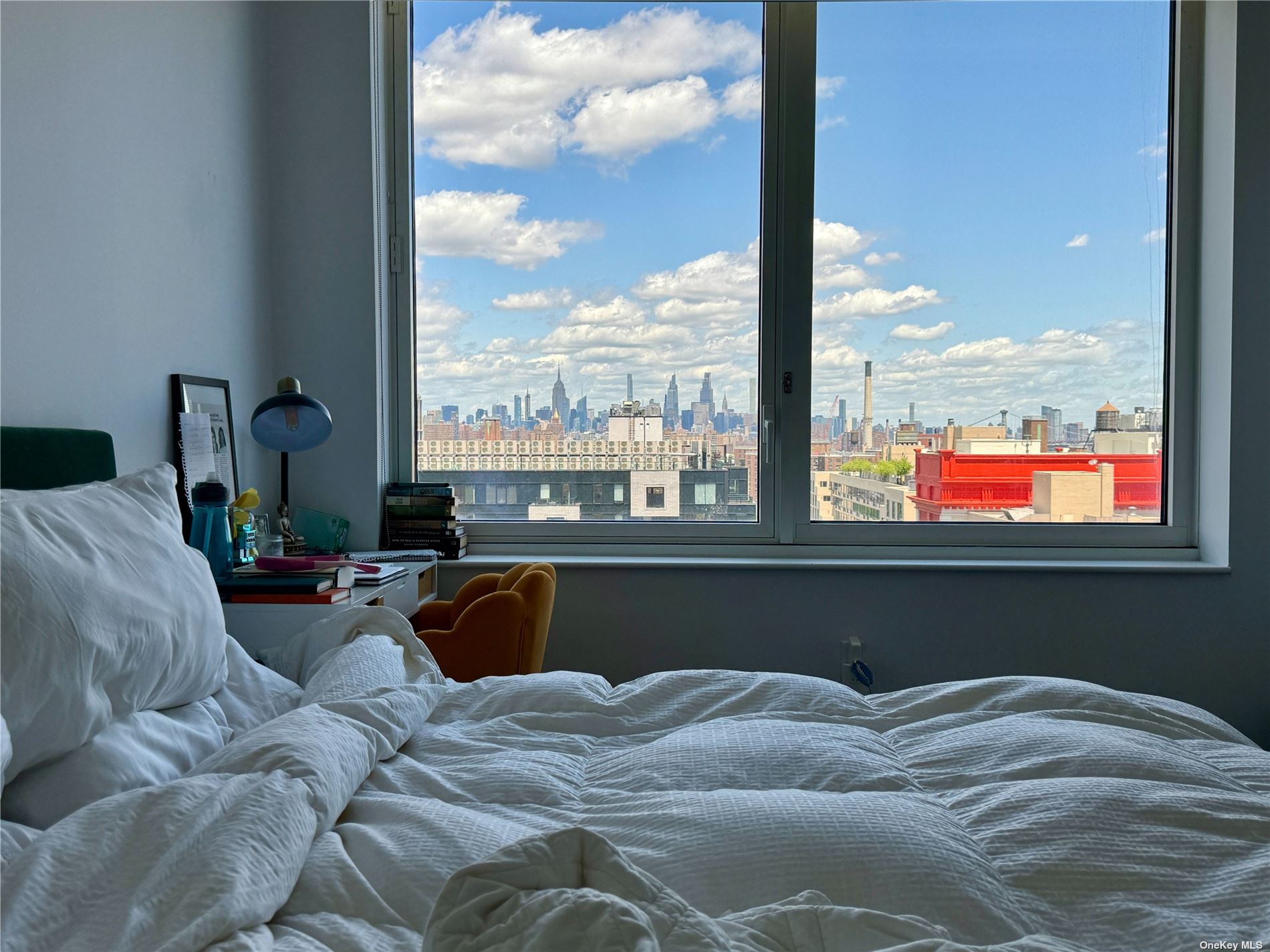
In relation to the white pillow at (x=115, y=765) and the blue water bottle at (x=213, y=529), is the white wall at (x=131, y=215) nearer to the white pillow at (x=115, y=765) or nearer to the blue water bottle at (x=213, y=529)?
the blue water bottle at (x=213, y=529)

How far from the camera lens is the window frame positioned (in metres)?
2.78

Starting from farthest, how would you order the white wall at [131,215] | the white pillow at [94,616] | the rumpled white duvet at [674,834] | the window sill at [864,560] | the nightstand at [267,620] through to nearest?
1. the window sill at [864,560]
2. the nightstand at [267,620]
3. the white wall at [131,215]
4. the white pillow at [94,616]
5. the rumpled white duvet at [674,834]

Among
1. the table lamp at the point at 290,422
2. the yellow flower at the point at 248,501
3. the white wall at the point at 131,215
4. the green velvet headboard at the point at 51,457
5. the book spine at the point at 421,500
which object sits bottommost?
the book spine at the point at 421,500

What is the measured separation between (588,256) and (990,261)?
128cm

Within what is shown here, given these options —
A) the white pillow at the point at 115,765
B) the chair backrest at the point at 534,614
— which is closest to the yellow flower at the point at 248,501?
the chair backrest at the point at 534,614

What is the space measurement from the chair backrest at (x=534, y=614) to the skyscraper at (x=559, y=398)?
87cm

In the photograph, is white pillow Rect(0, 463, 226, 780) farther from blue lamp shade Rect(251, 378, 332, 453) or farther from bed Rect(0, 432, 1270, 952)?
blue lamp shade Rect(251, 378, 332, 453)

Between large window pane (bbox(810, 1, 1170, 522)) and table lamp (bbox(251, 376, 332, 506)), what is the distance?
4.97ft

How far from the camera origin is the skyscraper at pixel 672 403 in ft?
9.50

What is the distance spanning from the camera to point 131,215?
1882 mm

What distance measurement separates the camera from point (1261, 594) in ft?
8.59

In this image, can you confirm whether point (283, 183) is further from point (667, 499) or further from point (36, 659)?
point (36, 659)

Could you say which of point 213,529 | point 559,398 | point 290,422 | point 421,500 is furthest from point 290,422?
point 559,398

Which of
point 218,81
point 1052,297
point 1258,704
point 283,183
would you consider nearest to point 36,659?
point 218,81
